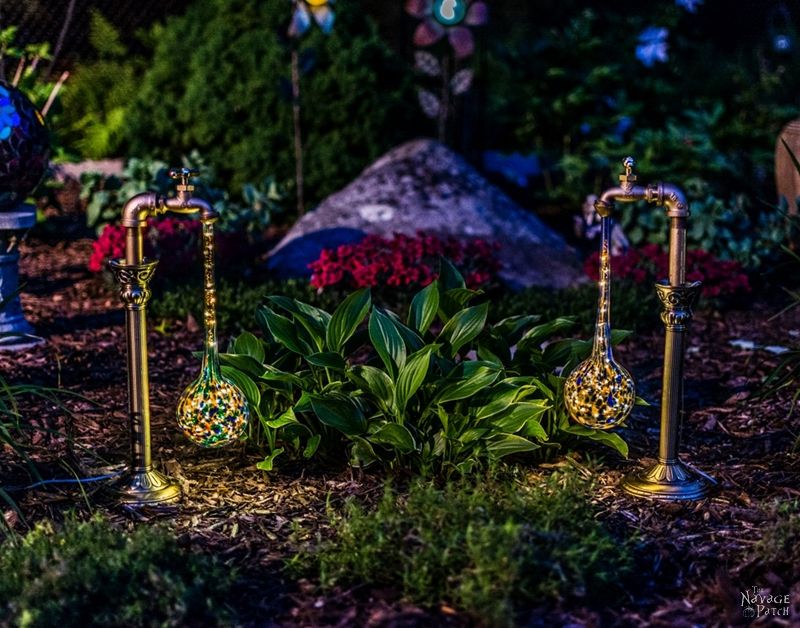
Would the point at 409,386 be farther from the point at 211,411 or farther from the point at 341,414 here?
the point at 211,411

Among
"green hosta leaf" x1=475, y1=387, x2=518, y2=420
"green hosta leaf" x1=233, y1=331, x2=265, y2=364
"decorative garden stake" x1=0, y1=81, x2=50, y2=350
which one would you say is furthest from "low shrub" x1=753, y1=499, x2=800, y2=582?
"decorative garden stake" x1=0, y1=81, x2=50, y2=350

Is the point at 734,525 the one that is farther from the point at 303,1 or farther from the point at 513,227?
the point at 303,1

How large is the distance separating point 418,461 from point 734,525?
41.9 inches

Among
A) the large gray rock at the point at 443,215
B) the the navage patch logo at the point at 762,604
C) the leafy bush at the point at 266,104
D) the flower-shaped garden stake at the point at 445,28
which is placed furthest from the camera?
the flower-shaped garden stake at the point at 445,28

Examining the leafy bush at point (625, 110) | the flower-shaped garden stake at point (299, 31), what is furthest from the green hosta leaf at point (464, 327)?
the leafy bush at point (625, 110)

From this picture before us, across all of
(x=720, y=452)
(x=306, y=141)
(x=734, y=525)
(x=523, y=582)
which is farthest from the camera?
(x=306, y=141)

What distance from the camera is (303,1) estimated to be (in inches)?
319

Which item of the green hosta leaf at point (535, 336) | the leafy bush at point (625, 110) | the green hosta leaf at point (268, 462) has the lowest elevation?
the green hosta leaf at point (268, 462)

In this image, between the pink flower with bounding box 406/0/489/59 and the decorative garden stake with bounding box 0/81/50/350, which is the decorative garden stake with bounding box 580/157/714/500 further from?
the pink flower with bounding box 406/0/489/59

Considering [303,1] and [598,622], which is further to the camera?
[303,1]

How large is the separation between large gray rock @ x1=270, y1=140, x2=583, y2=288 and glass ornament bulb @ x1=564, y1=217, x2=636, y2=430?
320 cm

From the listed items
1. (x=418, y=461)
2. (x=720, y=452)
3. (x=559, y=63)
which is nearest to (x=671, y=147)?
(x=559, y=63)

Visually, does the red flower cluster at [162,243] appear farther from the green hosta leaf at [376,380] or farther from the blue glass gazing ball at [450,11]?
the blue glass gazing ball at [450,11]

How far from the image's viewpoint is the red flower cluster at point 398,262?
598 centimetres
